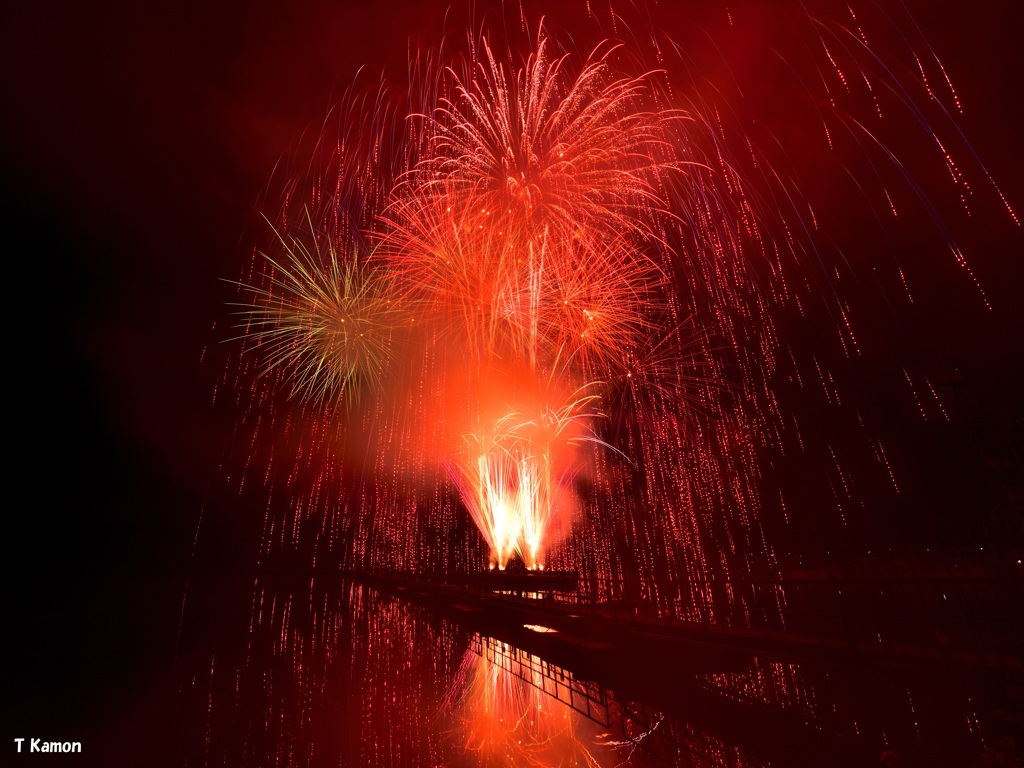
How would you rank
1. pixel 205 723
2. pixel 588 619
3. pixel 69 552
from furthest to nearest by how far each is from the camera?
pixel 69 552, pixel 588 619, pixel 205 723

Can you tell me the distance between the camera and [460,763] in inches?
270

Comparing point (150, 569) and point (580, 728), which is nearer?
point (580, 728)

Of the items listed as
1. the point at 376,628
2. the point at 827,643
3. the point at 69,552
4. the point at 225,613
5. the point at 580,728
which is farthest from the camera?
the point at 69,552

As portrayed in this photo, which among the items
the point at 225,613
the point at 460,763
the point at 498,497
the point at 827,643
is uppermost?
the point at 498,497

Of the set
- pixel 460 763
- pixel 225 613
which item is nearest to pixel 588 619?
pixel 460 763

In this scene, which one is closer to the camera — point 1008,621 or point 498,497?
point 1008,621

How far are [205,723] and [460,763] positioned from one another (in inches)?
217

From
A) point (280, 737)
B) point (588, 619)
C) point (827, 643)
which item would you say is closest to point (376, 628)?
point (588, 619)

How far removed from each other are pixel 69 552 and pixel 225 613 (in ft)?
163

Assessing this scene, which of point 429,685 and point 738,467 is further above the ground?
point 738,467

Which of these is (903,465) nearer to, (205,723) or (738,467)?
(738,467)

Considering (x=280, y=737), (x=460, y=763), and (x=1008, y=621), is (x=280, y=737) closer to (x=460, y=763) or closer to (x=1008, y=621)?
(x=460, y=763)

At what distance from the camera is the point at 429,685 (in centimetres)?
1076

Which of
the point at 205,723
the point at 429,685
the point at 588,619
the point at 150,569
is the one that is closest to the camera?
the point at 205,723
